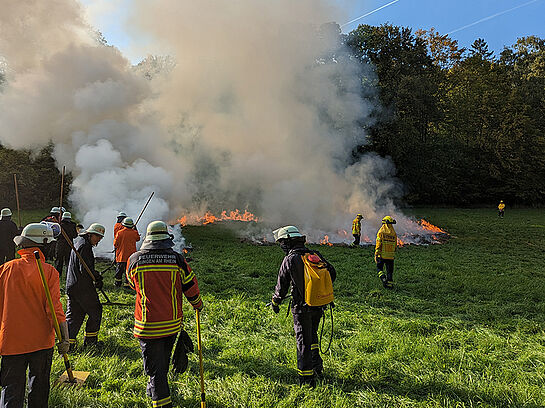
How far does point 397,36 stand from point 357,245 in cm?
2904

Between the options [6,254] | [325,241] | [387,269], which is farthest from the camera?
[325,241]

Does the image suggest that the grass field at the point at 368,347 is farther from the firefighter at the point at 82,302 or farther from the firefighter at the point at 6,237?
the firefighter at the point at 6,237

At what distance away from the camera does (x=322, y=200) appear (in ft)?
64.0

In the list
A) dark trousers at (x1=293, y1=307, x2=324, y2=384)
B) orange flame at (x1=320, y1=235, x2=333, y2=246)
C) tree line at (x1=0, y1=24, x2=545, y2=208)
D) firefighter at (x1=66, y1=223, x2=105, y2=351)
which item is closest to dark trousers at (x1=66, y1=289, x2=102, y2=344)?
firefighter at (x1=66, y1=223, x2=105, y2=351)

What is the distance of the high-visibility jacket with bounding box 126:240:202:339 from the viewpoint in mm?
3408

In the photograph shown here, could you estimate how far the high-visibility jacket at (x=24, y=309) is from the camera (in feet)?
9.76

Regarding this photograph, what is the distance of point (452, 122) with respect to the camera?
40344 mm

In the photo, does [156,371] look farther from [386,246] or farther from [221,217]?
[221,217]

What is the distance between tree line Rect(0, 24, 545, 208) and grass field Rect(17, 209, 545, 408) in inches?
775

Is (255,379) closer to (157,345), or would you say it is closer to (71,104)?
(157,345)

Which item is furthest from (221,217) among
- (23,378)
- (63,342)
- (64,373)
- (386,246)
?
(23,378)

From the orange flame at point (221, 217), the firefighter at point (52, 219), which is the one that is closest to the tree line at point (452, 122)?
the orange flame at point (221, 217)

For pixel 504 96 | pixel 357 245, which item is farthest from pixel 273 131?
pixel 504 96

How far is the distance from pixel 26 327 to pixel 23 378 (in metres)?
0.49
